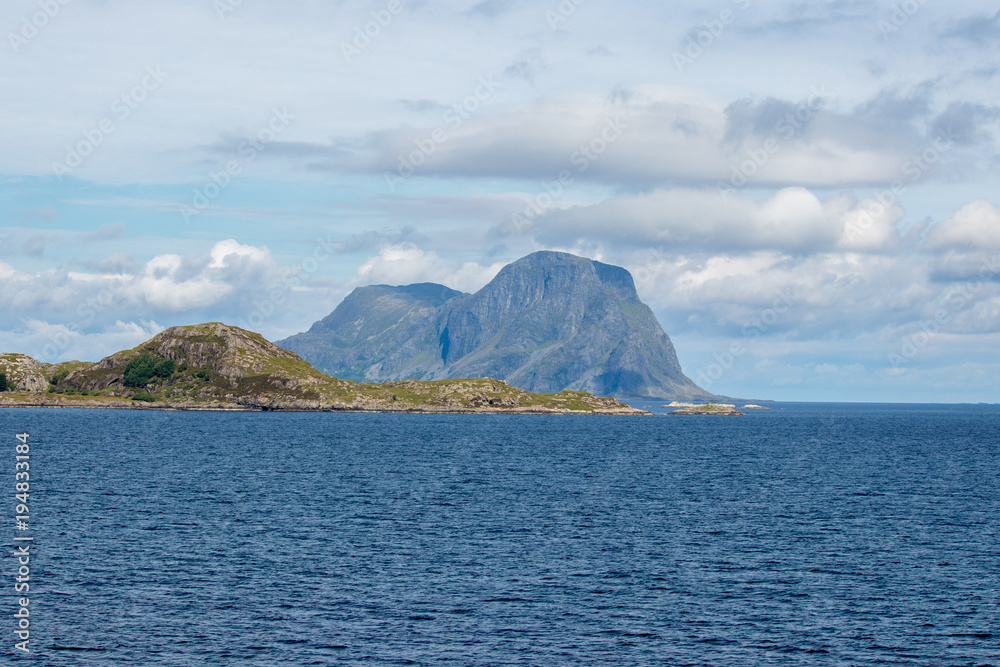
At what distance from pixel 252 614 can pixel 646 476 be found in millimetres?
95093

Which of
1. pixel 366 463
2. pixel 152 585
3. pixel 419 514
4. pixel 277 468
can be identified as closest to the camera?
pixel 152 585

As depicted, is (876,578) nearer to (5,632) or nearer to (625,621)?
(625,621)

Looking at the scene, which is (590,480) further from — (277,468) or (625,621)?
(625,621)

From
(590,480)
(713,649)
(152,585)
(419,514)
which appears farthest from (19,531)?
(590,480)

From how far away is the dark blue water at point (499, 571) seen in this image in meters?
49.8

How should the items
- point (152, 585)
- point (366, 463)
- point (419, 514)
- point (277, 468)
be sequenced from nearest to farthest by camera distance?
point (152, 585)
point (419, 514)
point (277, 468)
point (366, 463)

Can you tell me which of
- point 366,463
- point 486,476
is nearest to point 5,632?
point 486,476

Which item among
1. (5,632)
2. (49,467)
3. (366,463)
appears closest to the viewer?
(5,632)

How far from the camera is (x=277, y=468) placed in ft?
466

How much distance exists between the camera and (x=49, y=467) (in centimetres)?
13300

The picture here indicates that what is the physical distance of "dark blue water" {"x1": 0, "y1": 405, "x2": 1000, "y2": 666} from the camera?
49812mm

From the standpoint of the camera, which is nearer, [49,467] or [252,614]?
[252,614]

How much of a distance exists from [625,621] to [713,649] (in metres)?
6.72

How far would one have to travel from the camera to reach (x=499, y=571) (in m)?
67.8
